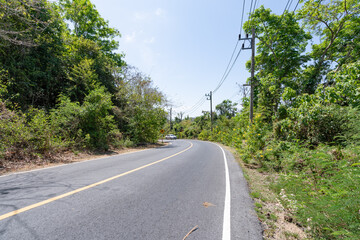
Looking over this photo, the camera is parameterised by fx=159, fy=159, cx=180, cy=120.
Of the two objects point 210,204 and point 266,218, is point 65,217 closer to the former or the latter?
point 210,204

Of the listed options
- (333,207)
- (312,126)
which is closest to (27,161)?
(333,207)

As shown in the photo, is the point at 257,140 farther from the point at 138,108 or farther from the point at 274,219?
the point at 138,108

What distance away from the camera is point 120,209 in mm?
2977

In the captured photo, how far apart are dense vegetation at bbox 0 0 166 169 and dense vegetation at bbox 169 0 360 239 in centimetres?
907

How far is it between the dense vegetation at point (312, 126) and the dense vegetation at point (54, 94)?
29.8 feet

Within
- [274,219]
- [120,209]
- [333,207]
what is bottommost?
[274,219]

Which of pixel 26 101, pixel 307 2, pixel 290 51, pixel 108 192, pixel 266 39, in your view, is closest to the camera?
pixel 108 192

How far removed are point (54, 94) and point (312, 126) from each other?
16399 millimetres

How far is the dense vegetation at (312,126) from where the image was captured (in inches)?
104

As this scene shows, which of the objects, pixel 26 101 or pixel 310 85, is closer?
pixel 26 101

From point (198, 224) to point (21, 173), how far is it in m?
5.99

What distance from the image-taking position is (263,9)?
14852 mm

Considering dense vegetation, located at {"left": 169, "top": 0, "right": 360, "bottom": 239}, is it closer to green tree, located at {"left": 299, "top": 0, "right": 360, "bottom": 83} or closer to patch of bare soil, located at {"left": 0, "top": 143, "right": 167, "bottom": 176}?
green tree, located at {"left": 299, "top": 0, "right": 360, "bottom": 83}

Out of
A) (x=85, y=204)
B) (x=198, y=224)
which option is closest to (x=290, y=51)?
(x=198, y=224)
